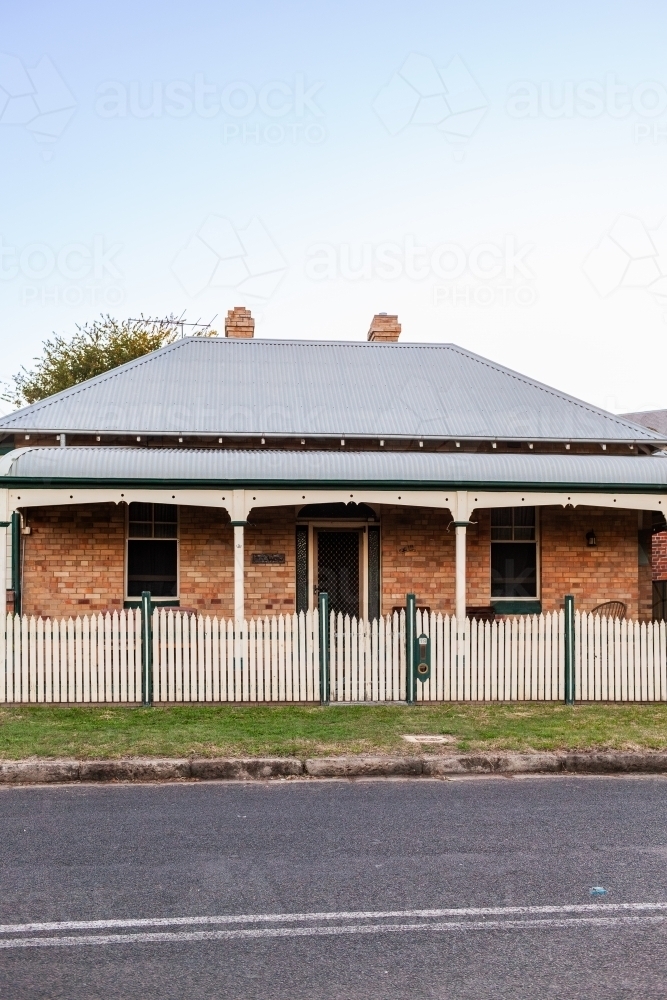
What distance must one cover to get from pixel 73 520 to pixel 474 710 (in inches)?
299

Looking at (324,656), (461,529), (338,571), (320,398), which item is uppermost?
(320,398)

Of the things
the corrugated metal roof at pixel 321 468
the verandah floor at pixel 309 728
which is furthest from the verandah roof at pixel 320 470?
the verandah floor at pixel 309 728

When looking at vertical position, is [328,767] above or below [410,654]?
below

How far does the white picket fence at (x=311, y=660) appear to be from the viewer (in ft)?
38.0

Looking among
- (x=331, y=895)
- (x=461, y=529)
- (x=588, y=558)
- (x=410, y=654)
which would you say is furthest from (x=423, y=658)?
(x=331, y=895)

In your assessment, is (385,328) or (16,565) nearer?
(16,565)

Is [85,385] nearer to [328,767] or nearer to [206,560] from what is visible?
[206,560]

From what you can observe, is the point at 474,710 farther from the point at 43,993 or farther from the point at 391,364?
the point at 391,364

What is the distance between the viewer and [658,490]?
1395cm

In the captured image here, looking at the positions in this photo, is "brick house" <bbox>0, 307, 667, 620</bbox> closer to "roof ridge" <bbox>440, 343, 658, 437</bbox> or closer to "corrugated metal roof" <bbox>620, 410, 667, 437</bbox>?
"roof ridge" <bbox>440, 343, 658, 437</bbox>

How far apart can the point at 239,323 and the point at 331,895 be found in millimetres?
17613

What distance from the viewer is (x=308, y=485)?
44.1 ft

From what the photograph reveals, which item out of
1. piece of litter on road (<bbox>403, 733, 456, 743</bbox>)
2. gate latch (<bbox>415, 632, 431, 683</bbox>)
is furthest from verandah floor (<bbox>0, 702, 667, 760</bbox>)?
gate latch (<bbox>415, 632, 431, 683</bbox>)

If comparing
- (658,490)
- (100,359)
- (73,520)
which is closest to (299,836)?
(658,490)
